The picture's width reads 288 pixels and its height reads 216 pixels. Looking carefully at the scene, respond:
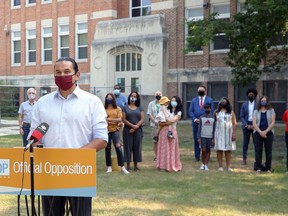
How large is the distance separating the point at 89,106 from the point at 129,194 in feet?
13.9

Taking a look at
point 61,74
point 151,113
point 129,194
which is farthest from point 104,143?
point 151,113

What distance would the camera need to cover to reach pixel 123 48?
2691cm

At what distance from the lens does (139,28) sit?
85.4 feet

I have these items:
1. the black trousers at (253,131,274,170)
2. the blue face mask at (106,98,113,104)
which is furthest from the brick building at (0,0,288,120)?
the blue face mask at (106,98,113,104)

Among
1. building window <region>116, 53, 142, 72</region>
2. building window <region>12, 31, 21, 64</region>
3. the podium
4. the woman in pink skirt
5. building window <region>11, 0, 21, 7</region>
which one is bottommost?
the woman in pink skirt

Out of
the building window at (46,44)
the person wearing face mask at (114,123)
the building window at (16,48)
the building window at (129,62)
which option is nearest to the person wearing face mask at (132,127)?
the person wearing face mask at (114,123)

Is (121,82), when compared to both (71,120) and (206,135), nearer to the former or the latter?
(206,135)

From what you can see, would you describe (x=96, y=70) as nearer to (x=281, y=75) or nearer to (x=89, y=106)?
(x=281, y=75)

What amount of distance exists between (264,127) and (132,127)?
3075 millimetres

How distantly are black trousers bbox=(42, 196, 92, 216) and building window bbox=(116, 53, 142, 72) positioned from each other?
23.1 metres

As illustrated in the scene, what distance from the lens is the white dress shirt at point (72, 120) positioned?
370cm

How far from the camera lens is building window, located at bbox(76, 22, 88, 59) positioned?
29.8 metres

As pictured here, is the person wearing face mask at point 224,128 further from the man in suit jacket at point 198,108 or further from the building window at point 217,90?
the building window at point 217,90

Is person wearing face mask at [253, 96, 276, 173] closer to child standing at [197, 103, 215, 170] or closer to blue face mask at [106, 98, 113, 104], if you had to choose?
child standing at [197, 103, 215, 170]
